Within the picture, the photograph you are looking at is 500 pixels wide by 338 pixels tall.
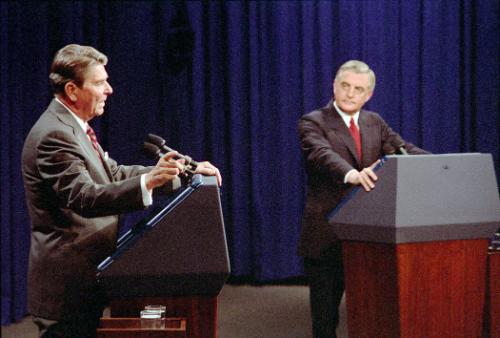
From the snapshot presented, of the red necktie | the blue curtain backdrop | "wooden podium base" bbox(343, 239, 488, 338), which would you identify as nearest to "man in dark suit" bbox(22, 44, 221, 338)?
"wooden podium base" bbox(343, 239, 488, 338)

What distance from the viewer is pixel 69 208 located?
177 centimetres

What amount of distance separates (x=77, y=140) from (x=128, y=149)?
3427mm

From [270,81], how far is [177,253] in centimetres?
377

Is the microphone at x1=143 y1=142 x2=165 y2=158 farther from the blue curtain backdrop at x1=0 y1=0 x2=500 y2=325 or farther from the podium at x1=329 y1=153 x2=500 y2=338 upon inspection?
the blue curtain backdrop at x1=0 y1=0 x2=500 y2=325

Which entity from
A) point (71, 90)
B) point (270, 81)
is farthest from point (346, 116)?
point (270, 81)

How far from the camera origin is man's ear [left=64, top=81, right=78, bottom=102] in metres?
1.92

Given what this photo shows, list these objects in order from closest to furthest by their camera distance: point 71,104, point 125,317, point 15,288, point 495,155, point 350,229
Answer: point 125,317
point 71,104
point 350,229
point 15,288
point 495,155

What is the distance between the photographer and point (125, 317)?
1740mm

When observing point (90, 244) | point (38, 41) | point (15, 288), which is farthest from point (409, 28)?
point (90, 244)

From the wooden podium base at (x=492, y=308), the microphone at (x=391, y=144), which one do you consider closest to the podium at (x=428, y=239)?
the wooden podium base at (x=492, y=308)

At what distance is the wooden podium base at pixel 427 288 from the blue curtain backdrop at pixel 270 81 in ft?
9.87

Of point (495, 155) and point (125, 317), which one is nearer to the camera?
point (125, 317)

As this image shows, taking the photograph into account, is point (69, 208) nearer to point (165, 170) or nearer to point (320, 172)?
point (165, 170)

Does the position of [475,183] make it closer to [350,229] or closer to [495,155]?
[350,229]
